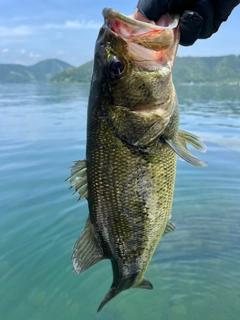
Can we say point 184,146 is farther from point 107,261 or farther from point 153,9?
point 107,261

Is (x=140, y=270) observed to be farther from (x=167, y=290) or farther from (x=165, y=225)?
(x=167, y=290)

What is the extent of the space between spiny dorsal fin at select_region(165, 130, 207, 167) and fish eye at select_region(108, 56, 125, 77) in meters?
0.59

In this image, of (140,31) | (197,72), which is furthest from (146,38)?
(197,72)

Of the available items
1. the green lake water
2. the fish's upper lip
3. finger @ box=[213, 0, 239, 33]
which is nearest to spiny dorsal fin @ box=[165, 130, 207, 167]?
the fish's upper lip

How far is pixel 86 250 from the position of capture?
9.07ft

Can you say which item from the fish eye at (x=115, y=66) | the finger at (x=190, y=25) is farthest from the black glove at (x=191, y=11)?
the fish eye at (x=115, y=66)

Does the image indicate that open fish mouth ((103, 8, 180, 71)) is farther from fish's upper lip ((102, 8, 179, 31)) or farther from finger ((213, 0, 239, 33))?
finger ((213, 0, 239, 33))

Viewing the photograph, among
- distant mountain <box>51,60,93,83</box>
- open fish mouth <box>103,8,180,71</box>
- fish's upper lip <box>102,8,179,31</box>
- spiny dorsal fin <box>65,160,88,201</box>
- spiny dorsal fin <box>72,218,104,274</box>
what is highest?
fish's upper lip <box>102,8,179,31</box>

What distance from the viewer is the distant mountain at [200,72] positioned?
142m

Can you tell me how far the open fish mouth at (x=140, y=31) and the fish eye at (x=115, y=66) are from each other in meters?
0.15

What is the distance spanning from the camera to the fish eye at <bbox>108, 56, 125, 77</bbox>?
2.36m

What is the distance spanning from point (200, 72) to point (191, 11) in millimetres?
163824

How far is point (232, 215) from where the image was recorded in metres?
6.43

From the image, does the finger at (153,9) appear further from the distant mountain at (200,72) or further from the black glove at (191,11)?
the distant mountain at (200,72)
